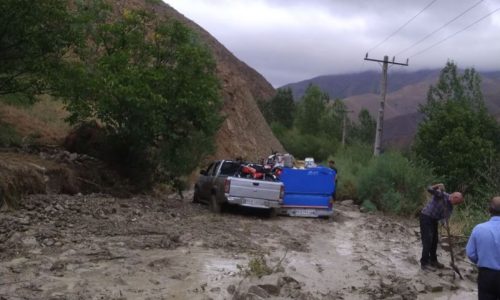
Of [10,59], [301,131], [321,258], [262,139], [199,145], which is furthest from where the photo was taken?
[301,131]

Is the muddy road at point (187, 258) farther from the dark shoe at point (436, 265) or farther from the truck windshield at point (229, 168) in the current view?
the truck windshield at point (229, 168)

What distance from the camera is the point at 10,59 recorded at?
1655cm

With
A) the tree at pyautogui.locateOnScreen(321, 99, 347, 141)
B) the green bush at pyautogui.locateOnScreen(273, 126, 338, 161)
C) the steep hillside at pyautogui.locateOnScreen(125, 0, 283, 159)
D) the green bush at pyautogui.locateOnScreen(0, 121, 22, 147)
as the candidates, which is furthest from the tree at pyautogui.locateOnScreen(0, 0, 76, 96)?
the tree at pyautogui.locateOnScreen(321, 99, 347, 141)

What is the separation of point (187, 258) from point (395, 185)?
1630cm

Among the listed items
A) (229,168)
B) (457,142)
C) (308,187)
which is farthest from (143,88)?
(457,142)

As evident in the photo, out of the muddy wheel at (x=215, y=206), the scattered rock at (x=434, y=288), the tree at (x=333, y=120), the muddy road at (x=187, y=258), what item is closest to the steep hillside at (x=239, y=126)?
the tree at (x=333, y=120)

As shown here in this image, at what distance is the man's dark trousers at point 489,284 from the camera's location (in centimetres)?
711

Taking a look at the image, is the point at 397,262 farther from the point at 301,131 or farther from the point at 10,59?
the point at 301,131

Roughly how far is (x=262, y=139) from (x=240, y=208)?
40076 mm

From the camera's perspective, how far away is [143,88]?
60.8 feet

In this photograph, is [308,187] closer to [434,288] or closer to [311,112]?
[434,288]

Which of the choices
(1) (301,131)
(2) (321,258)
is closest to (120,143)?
(2) (321,258)

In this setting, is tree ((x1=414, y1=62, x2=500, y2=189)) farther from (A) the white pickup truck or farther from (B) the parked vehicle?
(A) the white pickup truck

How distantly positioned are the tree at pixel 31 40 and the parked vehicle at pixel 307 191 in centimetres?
766
